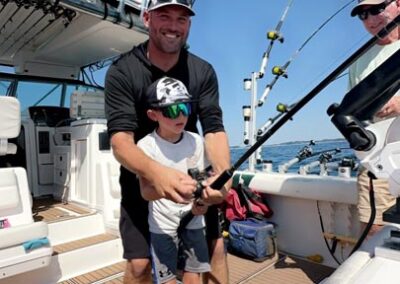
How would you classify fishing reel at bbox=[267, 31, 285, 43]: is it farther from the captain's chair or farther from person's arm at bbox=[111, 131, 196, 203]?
person's arm at bbox=[111, 131, 196, 203]

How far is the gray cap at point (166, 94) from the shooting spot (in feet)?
4.87

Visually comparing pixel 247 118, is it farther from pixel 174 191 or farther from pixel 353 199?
pixel 174 191

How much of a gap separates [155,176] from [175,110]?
0.43m

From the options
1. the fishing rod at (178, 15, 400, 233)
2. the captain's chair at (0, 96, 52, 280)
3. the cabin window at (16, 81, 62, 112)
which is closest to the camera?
the fishing rod at (178, 15, 400, 233)

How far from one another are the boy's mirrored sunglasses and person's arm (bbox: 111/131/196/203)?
0.20 meters

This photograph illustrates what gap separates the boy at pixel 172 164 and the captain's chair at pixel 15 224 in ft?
4.13

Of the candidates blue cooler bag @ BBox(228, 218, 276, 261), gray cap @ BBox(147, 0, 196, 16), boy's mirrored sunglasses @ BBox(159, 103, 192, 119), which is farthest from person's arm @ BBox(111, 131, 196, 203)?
blue cooler bag @ BBox(228, 218, 276, 261)

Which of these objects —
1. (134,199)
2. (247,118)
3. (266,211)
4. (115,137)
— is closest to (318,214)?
(266,211)

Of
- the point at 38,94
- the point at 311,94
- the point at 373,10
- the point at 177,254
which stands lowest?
the point at 177,254

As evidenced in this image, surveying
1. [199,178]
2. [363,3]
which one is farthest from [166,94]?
[363,3]

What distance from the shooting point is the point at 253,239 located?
9.80 feet

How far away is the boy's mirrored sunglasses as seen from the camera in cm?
150

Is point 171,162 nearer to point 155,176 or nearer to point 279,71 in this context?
point 155,176

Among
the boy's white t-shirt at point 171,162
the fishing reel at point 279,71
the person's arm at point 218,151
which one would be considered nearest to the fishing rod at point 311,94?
the person's arm at point 218,151
